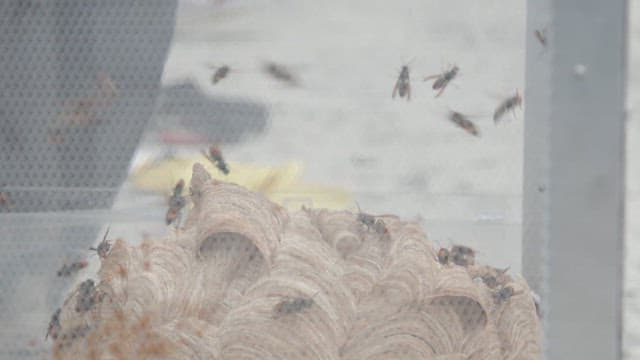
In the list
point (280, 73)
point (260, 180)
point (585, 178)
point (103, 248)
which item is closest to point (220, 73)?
point (280, 73)

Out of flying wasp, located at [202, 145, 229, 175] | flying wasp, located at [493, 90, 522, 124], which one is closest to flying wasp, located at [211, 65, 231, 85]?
flying wasp, located at [202, 145, 229, 175]

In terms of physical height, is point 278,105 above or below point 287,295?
above

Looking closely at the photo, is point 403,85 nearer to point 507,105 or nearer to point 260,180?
point 507,105

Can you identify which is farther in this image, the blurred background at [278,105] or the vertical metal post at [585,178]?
the blurred background at [278,105]

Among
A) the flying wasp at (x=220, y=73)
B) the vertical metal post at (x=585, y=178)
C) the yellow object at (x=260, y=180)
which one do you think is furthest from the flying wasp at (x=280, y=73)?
the vertical metal post at (x=585, y=178)

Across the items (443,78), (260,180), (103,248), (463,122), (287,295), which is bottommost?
(287,295)

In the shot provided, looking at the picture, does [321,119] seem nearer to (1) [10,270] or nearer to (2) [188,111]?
(2) [188,111]

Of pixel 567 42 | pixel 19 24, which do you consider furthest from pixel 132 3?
A: pixel 567 42

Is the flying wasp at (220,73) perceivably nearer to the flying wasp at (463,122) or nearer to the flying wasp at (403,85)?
the flying wasp at (403,85)
